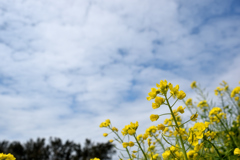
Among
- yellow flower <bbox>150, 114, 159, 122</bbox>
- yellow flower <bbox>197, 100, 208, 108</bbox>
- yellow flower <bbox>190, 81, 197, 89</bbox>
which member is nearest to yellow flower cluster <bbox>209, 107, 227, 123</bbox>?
yellow flower <bbox>197, 100, 208, 108</bbox>

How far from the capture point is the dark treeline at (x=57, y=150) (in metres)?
20.1

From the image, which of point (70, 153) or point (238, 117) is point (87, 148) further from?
point (238, 117)

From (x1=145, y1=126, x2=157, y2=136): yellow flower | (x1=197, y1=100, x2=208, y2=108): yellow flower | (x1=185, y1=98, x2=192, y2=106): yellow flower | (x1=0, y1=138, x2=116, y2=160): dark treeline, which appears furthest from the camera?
(x1=0, y1=138, x2=116, y2=160): dark treeline

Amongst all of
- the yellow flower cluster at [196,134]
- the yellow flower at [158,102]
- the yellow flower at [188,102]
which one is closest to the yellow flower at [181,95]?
the yellow flower at [158,102]

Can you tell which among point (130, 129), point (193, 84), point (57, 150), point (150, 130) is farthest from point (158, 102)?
point (57, 150)

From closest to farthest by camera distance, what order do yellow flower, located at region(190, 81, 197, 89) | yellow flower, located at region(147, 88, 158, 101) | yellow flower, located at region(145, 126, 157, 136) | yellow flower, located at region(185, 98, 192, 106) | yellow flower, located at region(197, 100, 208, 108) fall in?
yellow flower, located at region(147, 88, 158, 101), yellow flower, located at region(145, 126, 157, 136), yellow flower, located at region(197, 100, 208, 108), yellow flower, located at region(185, 98, 192, 106), yellow flower, located at region(190, 81, 197, 89)

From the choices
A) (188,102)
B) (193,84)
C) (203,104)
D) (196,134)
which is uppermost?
(193,84)

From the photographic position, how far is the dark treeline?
20094mm

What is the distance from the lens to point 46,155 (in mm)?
20688

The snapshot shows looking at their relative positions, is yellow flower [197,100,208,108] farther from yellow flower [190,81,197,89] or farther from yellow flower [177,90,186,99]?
yellow flower [177,90,186,99]

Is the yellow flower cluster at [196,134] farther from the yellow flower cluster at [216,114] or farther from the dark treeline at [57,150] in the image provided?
the dark treeline at [57,150]

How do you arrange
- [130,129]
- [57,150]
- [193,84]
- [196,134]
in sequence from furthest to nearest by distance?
[57,150] → [193,84] → [130,129] → [196,134]

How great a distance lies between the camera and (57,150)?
21.1 metres

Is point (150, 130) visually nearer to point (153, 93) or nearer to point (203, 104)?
point (153, 93)
